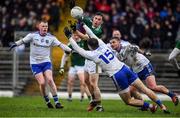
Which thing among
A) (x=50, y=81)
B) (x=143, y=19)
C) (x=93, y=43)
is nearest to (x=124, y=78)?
(x=93, y=43)

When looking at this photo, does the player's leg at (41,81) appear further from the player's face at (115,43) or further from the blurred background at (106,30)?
the blurred background at (106,30)

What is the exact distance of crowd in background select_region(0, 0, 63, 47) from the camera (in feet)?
115

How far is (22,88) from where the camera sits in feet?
110

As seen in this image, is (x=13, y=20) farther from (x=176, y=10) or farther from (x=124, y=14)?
(x=176, y=10)

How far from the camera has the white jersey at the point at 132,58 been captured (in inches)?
805

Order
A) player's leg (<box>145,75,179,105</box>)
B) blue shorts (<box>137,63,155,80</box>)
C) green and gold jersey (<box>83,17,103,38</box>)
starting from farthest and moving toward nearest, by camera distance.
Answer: green and gold jersey (<box>83,17,103,38</box>) → blue shorts (<box>137,63,155,80</box>) → player's leg (<box>145,75,179,105</box>)

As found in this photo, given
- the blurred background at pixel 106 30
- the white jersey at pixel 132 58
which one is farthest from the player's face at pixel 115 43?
the blurred background at pixel 106 30

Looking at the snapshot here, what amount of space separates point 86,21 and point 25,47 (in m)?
14.0

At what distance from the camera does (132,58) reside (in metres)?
20.9

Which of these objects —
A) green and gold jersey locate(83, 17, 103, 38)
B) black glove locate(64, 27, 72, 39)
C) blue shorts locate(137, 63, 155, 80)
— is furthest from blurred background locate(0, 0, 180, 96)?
black glove locate(64, 27, 72, 39)

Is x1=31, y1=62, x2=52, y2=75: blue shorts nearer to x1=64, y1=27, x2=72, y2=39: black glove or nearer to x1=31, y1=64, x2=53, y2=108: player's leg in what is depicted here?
x1=31, y1=64, x2=53, y2=108: player's leg

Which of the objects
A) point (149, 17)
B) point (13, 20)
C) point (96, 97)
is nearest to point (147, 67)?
point (96, 97)

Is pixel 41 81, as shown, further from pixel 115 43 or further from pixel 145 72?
pixel 145 72

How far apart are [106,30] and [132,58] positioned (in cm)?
1297
